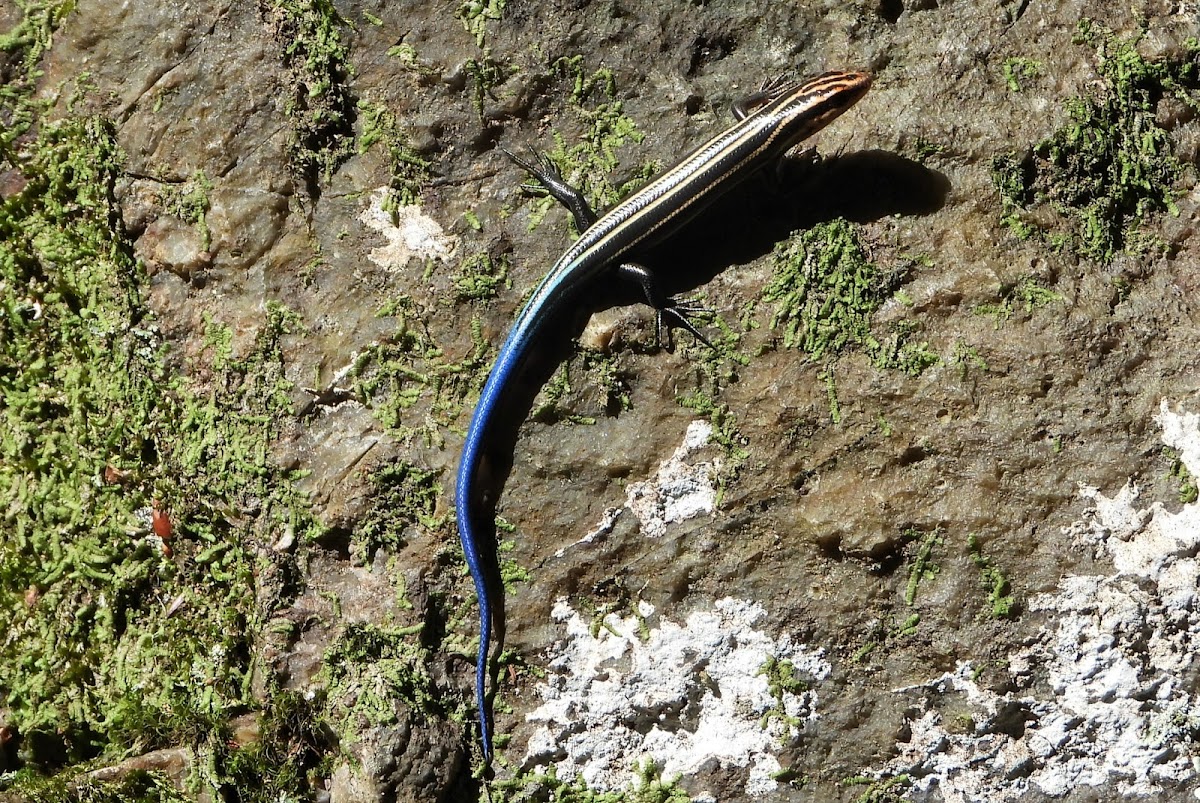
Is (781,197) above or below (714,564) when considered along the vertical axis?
above

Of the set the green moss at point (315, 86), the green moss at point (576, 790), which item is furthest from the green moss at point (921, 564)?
the green moss at point (315, 86)

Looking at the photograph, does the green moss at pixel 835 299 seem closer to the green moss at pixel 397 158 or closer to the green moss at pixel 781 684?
the green moss at pixel 781 684

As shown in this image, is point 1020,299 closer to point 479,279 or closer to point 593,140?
point 593,140

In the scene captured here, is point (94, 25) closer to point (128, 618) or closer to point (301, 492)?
point (301, 492)

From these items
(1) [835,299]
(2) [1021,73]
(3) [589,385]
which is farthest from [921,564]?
(2) [1021,73]

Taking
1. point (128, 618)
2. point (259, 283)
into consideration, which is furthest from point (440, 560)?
point (128, 618)

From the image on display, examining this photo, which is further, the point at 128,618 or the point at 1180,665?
the point at 128,618
